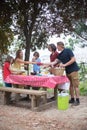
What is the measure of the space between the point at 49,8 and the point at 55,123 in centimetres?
439

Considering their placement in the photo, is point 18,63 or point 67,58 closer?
point 67,58

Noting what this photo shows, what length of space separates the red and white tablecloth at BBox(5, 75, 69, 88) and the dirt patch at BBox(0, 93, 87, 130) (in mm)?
Result: 605

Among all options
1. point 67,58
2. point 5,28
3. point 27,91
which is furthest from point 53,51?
point 5,28

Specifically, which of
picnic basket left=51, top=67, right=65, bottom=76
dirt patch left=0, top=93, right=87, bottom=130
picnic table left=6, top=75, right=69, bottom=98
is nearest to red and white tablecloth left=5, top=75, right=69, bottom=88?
picnic table left=6, top=75, right=69, bottom=98

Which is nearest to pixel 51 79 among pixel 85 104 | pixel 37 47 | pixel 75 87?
pixel 75 87

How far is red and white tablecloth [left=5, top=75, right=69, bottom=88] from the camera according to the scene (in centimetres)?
718

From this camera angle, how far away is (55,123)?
19.8 feet

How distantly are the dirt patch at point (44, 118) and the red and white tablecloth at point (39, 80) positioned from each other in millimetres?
605

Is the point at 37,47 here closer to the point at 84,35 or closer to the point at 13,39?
the point at 13,39

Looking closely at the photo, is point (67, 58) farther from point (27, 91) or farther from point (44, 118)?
point (44, 118)

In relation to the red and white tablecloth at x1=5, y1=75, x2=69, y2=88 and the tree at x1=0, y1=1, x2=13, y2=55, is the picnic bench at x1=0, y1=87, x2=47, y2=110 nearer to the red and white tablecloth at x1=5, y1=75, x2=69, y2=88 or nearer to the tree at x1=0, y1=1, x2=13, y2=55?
the red and white tablecloth at x1=5, y1=75, x2=69, y2=88

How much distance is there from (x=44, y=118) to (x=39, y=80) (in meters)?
1.14

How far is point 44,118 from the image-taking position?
253 inches

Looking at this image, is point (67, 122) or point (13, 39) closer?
point (67, 122)
